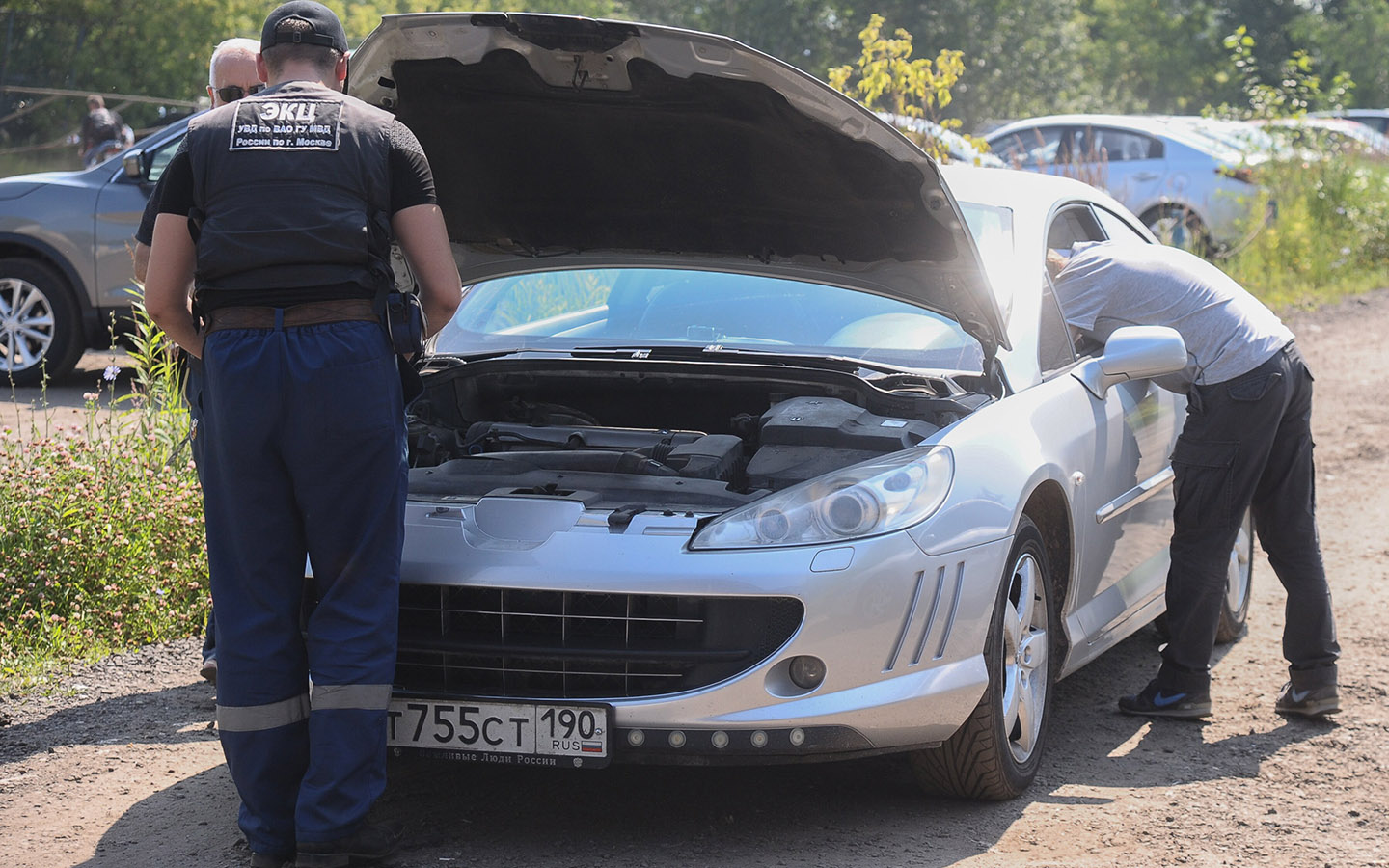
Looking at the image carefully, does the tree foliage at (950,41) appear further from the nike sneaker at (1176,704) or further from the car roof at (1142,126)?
the nike sneaker at (1176,704)

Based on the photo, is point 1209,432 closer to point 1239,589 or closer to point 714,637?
point 1239,589

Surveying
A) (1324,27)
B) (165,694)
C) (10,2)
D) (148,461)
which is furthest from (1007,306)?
(1324,27)

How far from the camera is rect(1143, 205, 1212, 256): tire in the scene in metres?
13.5

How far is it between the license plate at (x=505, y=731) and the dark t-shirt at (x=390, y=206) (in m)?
0.94

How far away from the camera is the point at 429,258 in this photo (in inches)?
131

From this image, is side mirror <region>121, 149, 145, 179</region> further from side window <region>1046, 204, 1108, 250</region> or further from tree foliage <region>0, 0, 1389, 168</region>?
tree foliage <region>0, 0, 1389, 168</region>

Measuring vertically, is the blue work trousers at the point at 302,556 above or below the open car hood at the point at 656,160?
below

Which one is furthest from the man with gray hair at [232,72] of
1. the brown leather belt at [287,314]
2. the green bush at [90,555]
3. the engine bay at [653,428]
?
the brown leather belt at [287,314]

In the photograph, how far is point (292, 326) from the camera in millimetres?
3143

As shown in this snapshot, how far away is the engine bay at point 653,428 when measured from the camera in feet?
12.6

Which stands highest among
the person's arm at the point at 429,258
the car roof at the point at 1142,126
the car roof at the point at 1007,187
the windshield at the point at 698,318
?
the car roof at the point at 1142,126

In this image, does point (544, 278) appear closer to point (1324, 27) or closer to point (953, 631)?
point (953, 631)

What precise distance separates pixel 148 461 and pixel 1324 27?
3944 cm

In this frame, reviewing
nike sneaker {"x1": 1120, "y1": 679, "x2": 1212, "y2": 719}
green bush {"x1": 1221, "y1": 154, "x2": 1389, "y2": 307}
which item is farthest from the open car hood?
green bush {"x1": 1221, "y1": 154, "x2": 1389, "y2": 307}
